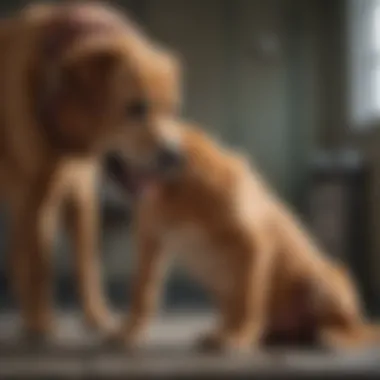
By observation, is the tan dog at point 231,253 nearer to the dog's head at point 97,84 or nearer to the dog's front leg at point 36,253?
the dog's head at point 97,84

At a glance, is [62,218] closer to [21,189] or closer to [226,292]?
[21,189]

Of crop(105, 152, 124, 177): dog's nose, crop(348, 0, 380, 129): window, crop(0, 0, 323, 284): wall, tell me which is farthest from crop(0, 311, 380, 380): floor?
crop(0, 0, 323, 284): wall

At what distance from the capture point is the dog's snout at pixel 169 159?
51.0 inches

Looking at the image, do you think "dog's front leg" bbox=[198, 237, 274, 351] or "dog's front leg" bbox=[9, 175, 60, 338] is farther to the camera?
"dog's front leg" bbox=[9, 175, 60, 338]

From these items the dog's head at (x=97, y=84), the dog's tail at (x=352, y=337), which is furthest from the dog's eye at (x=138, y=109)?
the dog's tail at (x=352, y=337)

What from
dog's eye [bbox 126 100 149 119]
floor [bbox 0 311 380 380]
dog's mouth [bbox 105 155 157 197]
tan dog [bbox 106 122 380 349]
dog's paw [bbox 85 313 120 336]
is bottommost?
floor [bbox 0 311 380 380]

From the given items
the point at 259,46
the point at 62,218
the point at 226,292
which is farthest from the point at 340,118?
the point at 226,292

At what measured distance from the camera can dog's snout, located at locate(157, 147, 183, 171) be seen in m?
1.30

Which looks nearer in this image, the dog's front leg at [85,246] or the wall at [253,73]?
the dog's front leg at [85,246]

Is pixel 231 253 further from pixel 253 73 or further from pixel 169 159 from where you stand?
pixel 253 73

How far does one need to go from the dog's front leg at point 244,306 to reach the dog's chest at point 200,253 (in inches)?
1.2

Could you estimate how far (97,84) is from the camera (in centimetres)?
134

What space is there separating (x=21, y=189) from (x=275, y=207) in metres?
0.41

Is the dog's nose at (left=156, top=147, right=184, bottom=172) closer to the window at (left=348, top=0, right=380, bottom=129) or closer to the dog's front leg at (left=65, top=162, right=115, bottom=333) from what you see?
the dog's front leg at (left=65, top=162, right=115, bottom=333)
